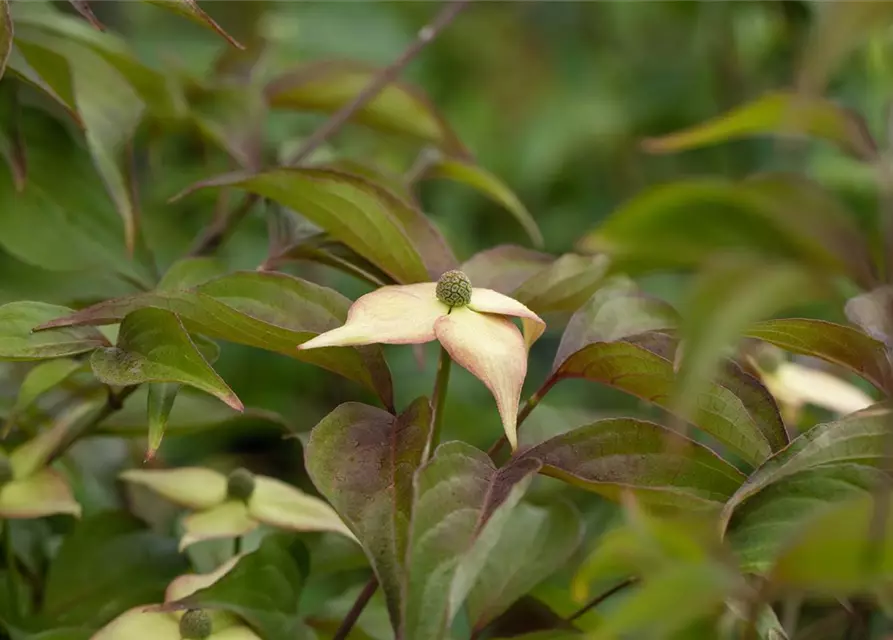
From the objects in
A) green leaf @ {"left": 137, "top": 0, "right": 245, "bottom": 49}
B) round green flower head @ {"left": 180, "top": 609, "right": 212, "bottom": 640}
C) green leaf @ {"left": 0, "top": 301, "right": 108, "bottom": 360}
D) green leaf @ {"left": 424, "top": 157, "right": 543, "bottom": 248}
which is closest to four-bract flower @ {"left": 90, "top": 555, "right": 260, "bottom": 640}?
Answer: round green flower head @ {"left": 180, "top": 609, "right": 212, "bottom": 640}

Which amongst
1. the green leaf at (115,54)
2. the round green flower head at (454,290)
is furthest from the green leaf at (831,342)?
the green leaf at (115,54)

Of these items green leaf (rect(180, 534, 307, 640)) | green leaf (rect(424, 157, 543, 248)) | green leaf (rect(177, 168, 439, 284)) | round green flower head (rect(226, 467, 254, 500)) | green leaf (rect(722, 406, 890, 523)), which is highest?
green leaf (rect(424, 157, 543, 248))

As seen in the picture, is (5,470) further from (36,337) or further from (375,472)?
(375,472)

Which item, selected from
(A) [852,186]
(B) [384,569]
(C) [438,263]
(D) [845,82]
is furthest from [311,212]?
(D) [845,82]

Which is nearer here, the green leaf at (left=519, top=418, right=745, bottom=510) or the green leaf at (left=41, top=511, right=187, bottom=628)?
the green leaf at (left=519, top=418, right=745, bottom=510)

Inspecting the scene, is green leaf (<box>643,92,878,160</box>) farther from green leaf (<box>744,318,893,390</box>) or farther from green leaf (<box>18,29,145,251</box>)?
green leaf (<box>18,29,145,251</box>)

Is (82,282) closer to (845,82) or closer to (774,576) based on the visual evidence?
(774,576)

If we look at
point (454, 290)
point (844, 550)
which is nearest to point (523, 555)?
point (454, 290)
